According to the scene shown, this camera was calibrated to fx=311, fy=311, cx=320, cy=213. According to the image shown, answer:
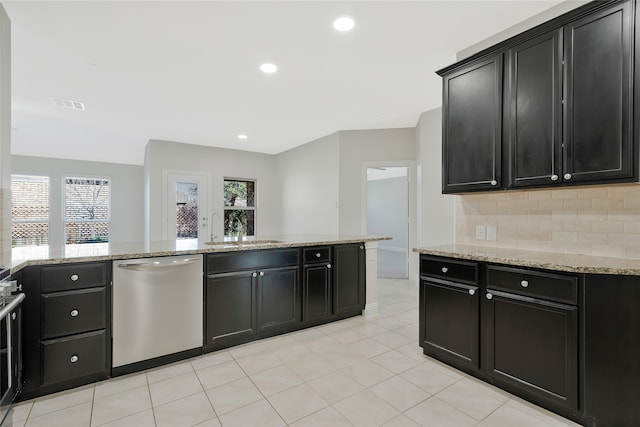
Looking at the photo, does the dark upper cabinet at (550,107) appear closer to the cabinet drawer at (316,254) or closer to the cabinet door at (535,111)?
the cabinet door at (535,111)

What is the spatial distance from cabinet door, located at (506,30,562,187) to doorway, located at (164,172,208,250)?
5.37 metres

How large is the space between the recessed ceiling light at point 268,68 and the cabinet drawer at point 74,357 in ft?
8.90

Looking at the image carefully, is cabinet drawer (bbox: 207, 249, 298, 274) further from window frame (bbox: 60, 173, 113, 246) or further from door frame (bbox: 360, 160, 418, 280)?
window frame (bbox: 60, 173, 113, 246)

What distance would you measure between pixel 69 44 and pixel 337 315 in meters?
3.59

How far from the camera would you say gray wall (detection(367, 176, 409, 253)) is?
10.3 meters

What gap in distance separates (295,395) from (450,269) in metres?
1.43

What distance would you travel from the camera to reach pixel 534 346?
6.28 feet

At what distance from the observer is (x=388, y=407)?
1923 millimetres

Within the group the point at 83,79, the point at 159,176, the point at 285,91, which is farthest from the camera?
the point at 159,176

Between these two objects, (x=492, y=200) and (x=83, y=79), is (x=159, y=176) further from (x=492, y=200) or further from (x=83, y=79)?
(x=492, y=200)

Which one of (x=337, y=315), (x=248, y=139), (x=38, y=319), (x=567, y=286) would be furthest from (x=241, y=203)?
(x=567, y=286)

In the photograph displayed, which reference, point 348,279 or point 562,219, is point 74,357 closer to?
point 348,279

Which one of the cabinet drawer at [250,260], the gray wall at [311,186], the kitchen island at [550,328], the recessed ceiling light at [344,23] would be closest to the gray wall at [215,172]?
the gray wall at [311,186]

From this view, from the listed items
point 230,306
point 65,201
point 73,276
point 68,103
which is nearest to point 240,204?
point 68,103
